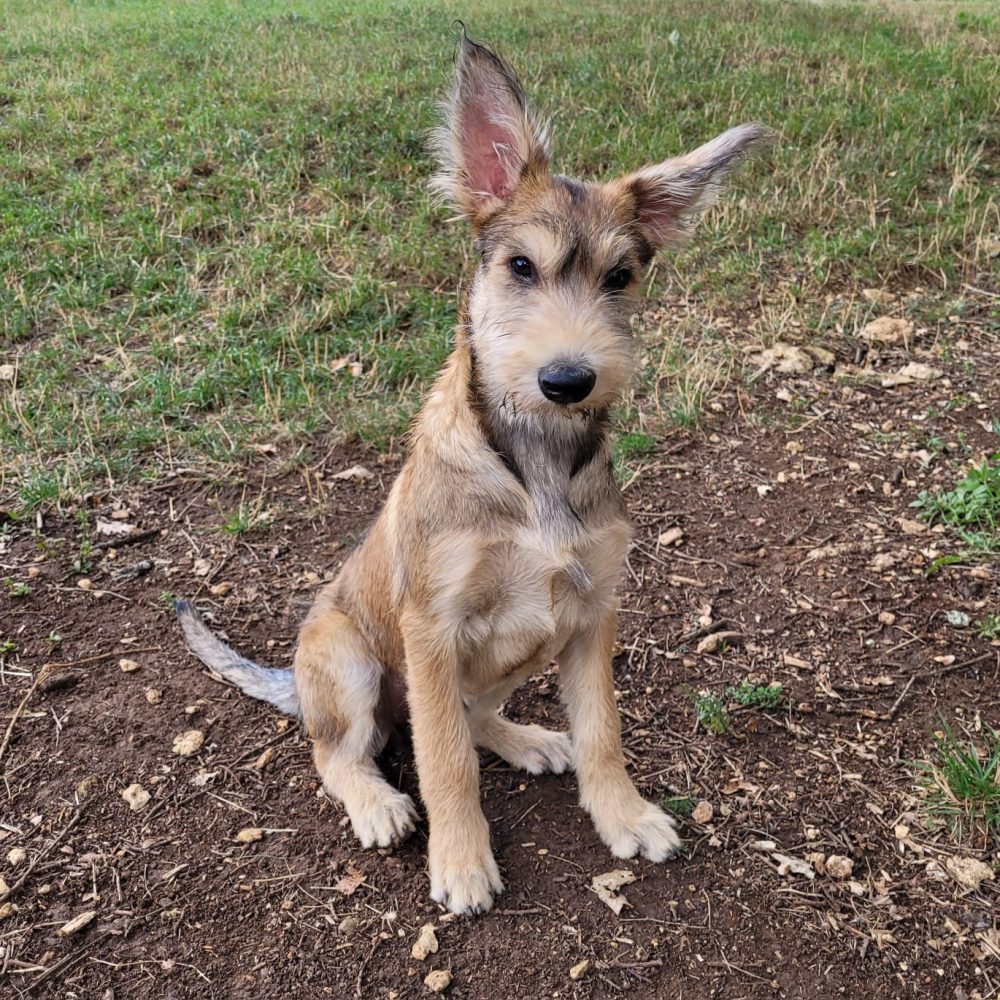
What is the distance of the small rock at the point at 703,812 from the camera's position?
386 cm

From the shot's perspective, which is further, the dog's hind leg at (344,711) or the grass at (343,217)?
the grass at (343,217)

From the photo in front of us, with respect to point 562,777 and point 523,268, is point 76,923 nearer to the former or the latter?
point 562,777

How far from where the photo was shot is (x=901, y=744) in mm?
4117

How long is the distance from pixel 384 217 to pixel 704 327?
337 cm

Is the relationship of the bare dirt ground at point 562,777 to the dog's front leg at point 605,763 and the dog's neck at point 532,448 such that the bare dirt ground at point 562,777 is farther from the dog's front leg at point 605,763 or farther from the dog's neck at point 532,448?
the dog's neck at point 532,448

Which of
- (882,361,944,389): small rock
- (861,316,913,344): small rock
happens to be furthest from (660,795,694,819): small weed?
(861,316,913,344): small rock

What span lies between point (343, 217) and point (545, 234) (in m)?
5.97

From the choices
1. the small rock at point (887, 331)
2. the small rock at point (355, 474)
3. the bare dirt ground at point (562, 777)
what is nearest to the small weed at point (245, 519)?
the bare dirt ground at point (562, 777)

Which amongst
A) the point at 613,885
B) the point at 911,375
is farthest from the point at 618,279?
the point at 911,375

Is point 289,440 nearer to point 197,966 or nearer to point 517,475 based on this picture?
point 517,475

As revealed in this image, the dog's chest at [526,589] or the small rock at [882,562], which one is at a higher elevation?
the dog's chest at [526,589]

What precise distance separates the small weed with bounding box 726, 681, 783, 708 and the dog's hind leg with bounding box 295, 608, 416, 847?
1.65 m

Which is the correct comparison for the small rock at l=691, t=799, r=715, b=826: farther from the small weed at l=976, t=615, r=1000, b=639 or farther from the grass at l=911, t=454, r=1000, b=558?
the grass at l=911, t=454, r=1000, b=558

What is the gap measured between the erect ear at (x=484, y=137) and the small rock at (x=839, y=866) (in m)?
2.90
